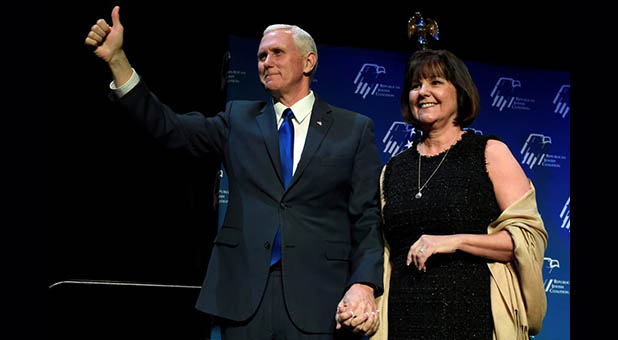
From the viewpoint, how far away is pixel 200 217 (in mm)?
4234

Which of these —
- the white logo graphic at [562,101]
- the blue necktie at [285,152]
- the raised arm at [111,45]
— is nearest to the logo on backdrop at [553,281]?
the white logo graphic at [562,101]

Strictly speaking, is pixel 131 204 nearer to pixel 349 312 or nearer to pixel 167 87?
pixel 167 87

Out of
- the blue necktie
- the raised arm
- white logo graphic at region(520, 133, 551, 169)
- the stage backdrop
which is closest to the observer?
the raised arm

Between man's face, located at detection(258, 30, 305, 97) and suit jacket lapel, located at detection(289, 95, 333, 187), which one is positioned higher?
man's face, located at detection(258, 30, 305, 97)

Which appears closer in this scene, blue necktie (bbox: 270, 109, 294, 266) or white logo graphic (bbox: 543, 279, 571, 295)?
blue necktie (bbox: 270, 109, 294, 266)

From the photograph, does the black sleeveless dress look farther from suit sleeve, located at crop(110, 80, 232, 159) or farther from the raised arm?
the raised arm

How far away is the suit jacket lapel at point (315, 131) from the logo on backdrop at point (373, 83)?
2.19 metres

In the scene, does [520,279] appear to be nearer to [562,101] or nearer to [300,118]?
[300,118]

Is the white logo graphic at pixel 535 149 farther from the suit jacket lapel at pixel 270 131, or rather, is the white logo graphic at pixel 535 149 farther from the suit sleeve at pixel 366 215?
the suit jacket lapel at pixel 270 131

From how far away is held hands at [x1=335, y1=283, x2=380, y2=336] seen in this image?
1.97 metres

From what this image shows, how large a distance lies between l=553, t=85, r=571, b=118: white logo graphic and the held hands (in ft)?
10.9

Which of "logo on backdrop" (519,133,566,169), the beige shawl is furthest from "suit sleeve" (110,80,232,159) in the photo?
"logo on backdrop" (519,133,566,169)

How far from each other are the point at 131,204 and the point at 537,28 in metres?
3.28

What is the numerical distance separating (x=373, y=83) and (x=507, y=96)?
40.5 inches
